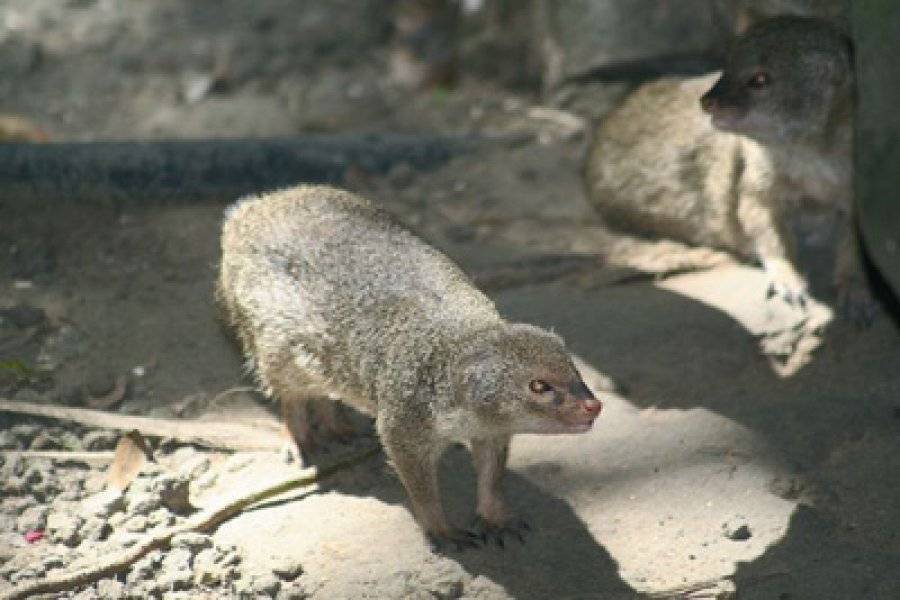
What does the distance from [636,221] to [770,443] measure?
2.09 metres

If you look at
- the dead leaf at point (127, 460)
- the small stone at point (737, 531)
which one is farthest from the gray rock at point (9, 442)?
the small stone at point (737, 531)

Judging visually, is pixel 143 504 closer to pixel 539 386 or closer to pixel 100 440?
pixel 100 440

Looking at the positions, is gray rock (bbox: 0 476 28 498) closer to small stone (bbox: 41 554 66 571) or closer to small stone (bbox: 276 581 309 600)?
small stone (bbox: 41 554 66 571)

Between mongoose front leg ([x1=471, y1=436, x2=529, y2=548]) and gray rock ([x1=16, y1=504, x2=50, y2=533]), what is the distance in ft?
4.58

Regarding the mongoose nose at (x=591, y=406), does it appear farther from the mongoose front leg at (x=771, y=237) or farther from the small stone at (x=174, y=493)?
the mongoose front leg at (x=771, y=237)

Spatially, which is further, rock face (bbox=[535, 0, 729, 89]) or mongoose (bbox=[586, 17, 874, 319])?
rock face (bbox=[535, 0, 729, 89])

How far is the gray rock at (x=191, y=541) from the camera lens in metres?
4.46

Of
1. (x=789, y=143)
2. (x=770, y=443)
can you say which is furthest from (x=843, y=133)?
(x=770, y=443)

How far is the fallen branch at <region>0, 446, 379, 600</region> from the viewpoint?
4.24 metres

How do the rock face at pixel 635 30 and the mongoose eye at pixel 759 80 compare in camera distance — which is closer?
the mongoose eye at pixel 759 80

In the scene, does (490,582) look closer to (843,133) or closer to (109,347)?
(109,347)

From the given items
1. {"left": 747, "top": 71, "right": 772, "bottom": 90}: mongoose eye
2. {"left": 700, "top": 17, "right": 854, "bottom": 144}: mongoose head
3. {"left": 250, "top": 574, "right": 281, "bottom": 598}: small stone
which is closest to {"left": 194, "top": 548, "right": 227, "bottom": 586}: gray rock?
{"left": 250, "top": 574, "right": 281, "bottom": 598}: small stone

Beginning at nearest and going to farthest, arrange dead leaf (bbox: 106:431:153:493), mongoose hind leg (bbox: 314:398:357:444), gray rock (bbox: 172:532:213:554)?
gray rock (bbox: 172:532:213:554), dead leaf (bbox: 106:431:153:493), mongoose hind leg (bbox: 314:398:357:444)

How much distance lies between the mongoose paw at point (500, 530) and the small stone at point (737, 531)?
2.06ft
